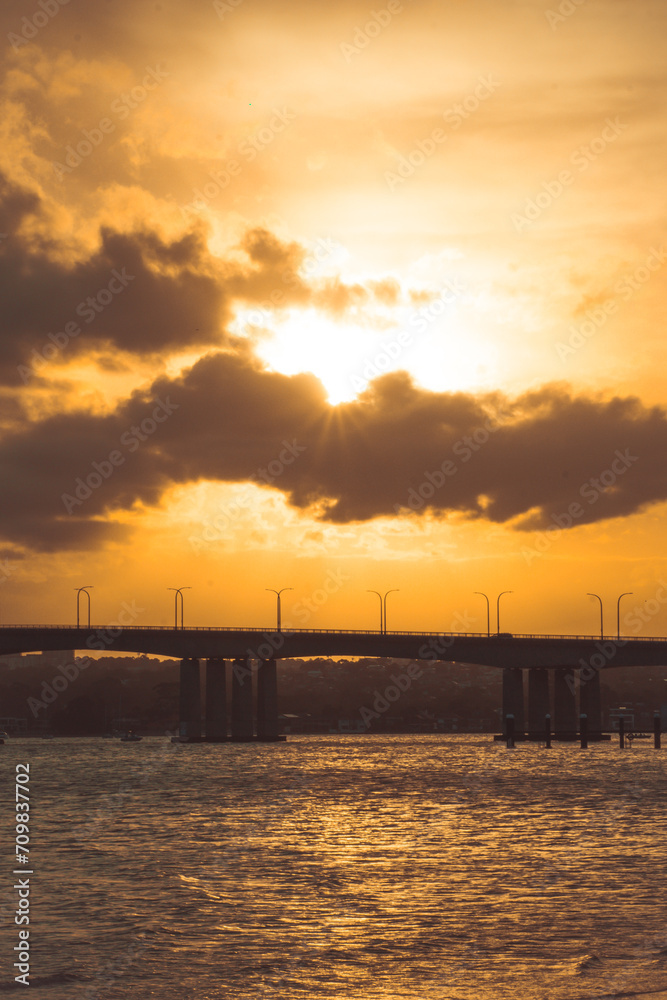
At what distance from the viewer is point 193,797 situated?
71812 millimetres

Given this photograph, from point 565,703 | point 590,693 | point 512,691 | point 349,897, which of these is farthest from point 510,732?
point 349,897

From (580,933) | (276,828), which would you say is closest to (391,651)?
(276,828)

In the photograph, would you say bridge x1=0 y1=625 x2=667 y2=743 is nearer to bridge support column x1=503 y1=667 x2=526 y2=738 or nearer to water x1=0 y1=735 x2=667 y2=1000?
bridge support column x1=503 y1=667 x2=526 y2=738

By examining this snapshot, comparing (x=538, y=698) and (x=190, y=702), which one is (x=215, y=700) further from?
(x=538, y=698)

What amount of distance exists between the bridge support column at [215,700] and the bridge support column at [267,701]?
5308 mm

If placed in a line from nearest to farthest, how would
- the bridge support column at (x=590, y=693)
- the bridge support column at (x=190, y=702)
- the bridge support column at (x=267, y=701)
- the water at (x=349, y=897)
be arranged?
the water at (x=349, y=897) < the bridge support column at (x=190, y=702) < the bridge support column at (x=267, y=701) < the bridge support column at (x=590, y=693)

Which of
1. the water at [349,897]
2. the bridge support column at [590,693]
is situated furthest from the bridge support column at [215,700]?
the water at [349,897]

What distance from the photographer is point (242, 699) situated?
175 meters

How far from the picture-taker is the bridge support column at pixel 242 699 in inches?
6762

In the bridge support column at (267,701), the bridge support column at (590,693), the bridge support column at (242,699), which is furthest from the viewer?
the bridge support column at (590,693)

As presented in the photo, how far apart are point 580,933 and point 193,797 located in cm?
4755

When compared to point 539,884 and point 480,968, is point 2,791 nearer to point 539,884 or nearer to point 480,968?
point 539,884

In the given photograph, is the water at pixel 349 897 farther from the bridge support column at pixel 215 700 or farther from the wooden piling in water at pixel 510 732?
the bridge support column at pixel 215 700

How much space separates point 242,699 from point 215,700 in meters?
6.86
